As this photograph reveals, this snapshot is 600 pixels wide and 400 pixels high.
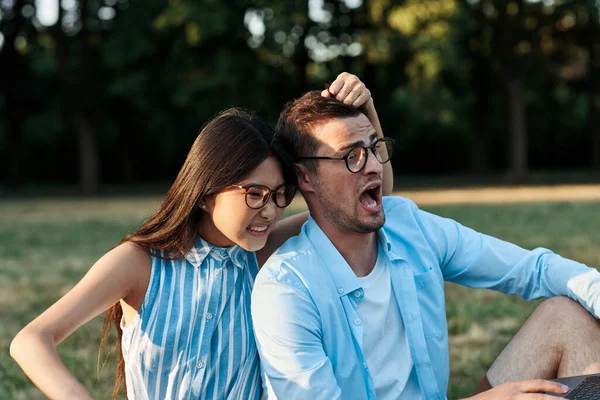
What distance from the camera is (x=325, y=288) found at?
2986 mm

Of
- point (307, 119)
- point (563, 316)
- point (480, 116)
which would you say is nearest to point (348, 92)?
point (307, 119)

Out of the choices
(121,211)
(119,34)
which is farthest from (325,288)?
(119,34)

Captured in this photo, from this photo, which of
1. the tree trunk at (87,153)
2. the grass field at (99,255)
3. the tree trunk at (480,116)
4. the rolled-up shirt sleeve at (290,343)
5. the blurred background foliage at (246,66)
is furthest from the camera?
the tree trunk at (480,116)

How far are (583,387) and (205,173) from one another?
1.51 metres

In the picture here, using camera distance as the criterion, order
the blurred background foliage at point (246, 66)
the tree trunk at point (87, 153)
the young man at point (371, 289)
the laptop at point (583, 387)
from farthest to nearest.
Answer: the tree trunk at point (87, 153) → the blurred background foliage at point (246, 66) → the young man at point (371, 289) → the laptop at point (583, 387)

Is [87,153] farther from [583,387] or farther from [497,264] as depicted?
[583,387]

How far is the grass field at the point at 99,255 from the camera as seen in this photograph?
5816 mm

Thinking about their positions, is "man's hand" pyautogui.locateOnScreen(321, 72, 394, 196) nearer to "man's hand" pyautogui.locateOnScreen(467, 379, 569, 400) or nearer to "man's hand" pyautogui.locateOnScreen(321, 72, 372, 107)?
"man's hand" pyautogui.locateOnScreen(321, 72, 372, 107)

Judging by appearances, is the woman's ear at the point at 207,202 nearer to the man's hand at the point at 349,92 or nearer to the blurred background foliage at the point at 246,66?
the man's hand at the point at 349,92

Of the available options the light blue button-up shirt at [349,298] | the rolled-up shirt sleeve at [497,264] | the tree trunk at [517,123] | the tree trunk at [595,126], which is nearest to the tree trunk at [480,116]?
the tree trunk at [517,123]

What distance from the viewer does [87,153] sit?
30.5 metres

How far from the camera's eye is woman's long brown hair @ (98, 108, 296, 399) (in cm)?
317

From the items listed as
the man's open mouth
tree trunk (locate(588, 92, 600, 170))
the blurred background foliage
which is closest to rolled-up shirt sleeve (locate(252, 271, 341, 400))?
the man's open mouth

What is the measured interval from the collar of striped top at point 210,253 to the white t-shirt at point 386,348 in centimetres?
53
